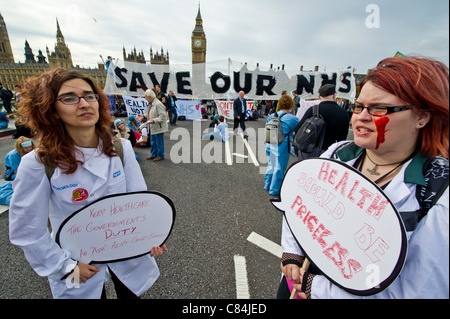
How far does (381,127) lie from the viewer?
84cm

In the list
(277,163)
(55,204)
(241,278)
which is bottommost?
(241,278)

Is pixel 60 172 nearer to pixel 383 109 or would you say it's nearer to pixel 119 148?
pixel 119 148

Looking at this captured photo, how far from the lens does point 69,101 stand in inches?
44.9

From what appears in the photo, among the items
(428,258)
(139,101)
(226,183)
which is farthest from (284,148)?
(139,101)

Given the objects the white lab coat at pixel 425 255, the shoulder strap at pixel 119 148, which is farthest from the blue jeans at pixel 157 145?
the white lab coat at pixel 425 255

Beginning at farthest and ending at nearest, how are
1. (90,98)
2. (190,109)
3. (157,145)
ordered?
(190,109)
(157,145)
(90,98)

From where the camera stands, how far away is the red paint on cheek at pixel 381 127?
0.83 m

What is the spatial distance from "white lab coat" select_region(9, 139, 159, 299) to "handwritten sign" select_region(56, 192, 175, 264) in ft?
0.27

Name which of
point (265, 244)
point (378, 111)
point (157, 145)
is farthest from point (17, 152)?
point (378, 111)

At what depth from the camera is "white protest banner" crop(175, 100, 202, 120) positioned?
13.3 m

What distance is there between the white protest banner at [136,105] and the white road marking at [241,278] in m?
7.11

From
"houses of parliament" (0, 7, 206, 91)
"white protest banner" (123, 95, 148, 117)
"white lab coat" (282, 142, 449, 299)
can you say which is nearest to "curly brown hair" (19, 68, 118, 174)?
"white lab coat" (282, 142, 449, 299)

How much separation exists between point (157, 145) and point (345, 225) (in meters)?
5.46
